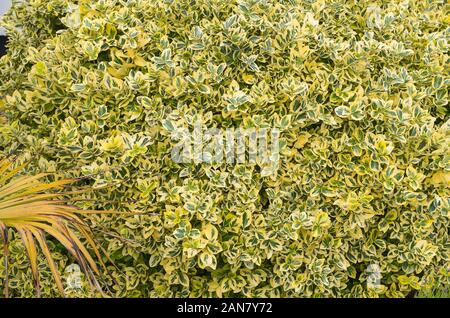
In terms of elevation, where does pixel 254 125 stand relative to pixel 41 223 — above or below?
above

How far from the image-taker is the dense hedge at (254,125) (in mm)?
2840

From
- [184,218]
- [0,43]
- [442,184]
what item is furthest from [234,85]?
[0,43]

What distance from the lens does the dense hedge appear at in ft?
9.32

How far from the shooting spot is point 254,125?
112 inches

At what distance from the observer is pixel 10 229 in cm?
326

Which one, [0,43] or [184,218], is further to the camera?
[0,43]

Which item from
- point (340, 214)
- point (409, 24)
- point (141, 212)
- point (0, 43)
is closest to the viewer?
point (141, 212)

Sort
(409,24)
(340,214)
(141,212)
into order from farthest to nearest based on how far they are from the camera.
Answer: (409,24) → (340,214) → (141,212)

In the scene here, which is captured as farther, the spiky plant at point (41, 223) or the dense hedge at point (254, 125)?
the dense hedge at point (254, 125)

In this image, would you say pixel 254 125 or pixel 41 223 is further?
pixel 254 125

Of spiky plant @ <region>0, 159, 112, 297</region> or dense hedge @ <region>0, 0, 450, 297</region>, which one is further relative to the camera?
dense hedge @ <region>0, 0, 450, 297</region>
